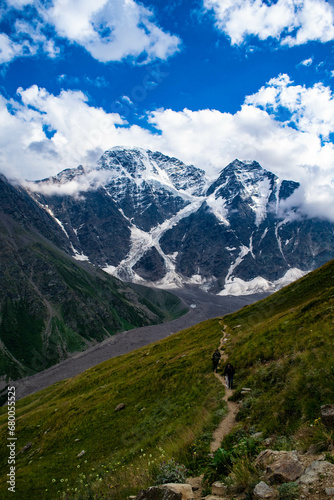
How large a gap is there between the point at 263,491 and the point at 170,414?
17.9m

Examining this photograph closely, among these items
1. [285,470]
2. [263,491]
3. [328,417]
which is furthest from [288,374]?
[263,491]

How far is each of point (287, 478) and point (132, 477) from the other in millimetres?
7709

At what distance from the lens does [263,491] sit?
7273 mm

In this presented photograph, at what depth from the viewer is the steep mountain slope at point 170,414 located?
1313 centimetres

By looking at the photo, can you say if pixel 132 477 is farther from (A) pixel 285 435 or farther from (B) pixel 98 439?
(B) pixel 98 439

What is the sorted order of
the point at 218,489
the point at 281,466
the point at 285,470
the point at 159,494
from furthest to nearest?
the point at 218,489, the point at 159,494, the point at 281,466, the point at 285,470

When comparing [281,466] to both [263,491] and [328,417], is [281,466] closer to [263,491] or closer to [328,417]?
[263,491]

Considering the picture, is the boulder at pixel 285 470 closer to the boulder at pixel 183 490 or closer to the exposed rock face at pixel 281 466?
the exposed rock face at pixel 281 466

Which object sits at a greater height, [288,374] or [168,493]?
[168,493]

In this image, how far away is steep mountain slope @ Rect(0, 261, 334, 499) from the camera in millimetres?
13133

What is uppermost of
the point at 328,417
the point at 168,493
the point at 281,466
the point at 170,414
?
the point at 168,493

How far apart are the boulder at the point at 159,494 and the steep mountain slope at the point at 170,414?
2472 mm

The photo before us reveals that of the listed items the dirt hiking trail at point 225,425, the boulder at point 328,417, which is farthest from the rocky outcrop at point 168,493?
the boulder at point 328,417

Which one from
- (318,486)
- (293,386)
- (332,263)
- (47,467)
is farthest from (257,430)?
(332,263)
